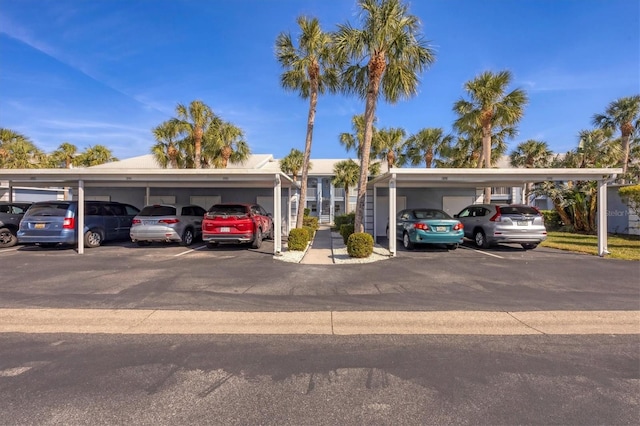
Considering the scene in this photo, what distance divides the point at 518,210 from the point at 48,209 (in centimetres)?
1545

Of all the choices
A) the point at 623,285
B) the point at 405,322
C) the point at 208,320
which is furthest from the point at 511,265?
the point at 208,320

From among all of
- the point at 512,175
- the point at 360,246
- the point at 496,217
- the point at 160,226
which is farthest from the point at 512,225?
the point at 160,226

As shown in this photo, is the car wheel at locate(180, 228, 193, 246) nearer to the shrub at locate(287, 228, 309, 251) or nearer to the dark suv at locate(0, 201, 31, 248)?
the shrub at locate(287, 228, 309, 251)

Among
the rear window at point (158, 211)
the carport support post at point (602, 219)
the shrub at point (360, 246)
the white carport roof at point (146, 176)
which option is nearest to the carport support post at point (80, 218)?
the white carport roof at point (146, 176)

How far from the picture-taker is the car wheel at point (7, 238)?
1250 cm

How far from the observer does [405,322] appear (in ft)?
16.0

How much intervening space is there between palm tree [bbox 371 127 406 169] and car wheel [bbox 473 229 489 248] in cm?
1210

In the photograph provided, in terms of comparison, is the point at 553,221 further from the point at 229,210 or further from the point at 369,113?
the point at 229,210

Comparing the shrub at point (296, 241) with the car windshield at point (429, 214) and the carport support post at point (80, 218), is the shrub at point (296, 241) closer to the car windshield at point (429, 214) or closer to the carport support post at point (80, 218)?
the car windshield at point (429, 214)

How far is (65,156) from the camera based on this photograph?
2838 cm

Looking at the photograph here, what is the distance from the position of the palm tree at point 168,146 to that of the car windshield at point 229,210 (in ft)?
39.3

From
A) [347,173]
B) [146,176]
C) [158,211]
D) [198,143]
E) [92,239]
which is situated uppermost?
[198,143]

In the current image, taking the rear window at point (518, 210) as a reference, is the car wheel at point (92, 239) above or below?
below

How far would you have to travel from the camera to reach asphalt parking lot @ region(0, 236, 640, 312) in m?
5.76
